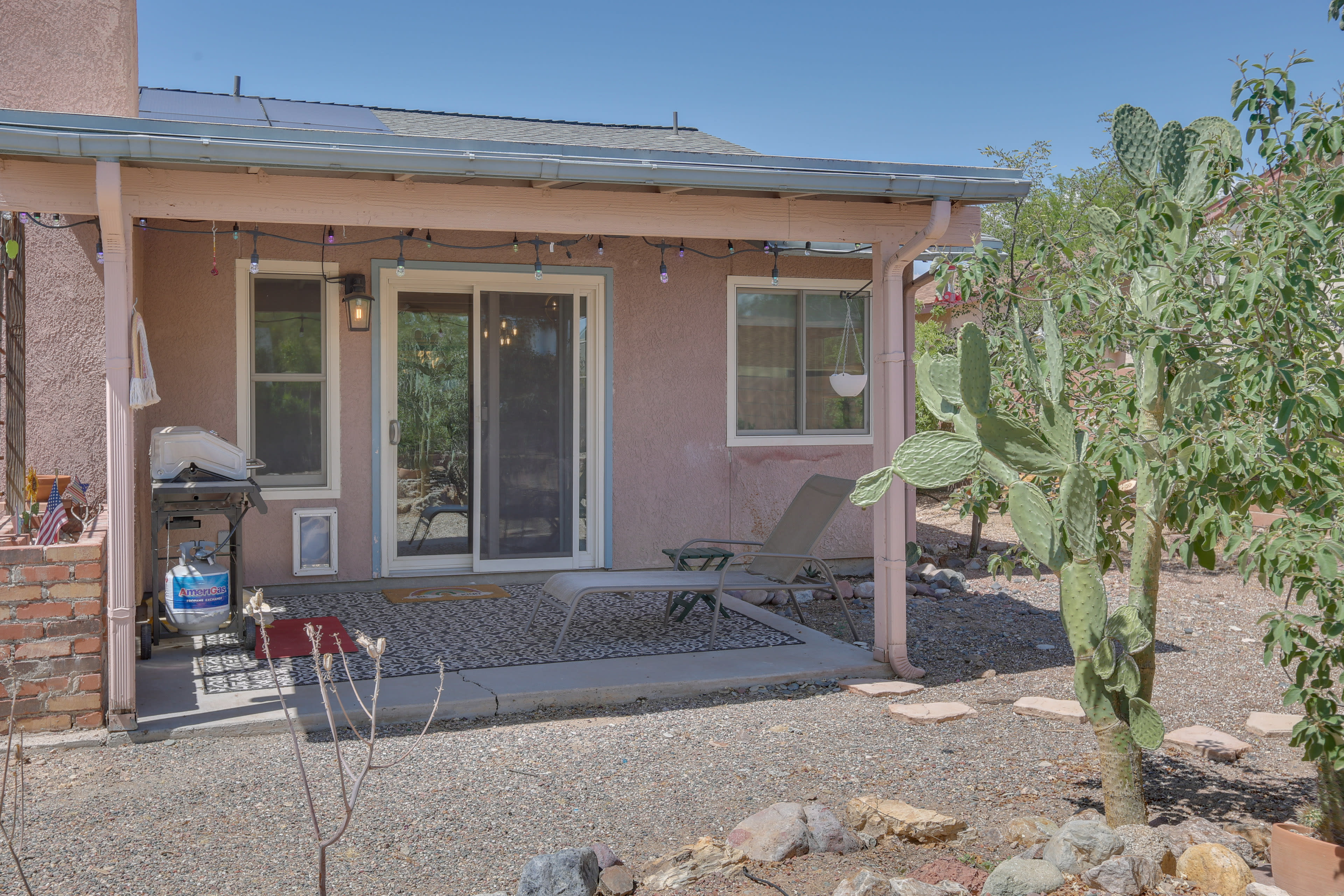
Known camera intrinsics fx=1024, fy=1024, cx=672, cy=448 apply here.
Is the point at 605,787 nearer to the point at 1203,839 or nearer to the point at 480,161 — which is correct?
the point at 1203,839

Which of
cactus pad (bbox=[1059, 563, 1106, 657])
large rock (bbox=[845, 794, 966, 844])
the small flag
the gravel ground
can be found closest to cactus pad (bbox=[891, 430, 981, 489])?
cactus pad (bbox=[1059, 563, 1106, 657])

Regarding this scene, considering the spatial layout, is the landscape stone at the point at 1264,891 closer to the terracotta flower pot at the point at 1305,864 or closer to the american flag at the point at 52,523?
the terracotta flower pot at the point at 1305,864

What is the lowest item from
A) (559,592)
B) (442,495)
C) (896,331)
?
(559,592)

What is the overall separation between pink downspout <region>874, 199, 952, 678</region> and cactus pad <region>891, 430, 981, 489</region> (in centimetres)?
184

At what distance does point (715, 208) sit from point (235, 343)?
392 cm

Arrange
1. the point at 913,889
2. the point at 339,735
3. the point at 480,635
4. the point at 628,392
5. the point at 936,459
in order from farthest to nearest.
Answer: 1. the point at 628,392
2. the point at 480,635
3. the point at 339,735
4. the point at 936,459
5. the point at 913,889

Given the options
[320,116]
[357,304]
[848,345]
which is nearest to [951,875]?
[357,304]

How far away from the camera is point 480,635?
629 cm

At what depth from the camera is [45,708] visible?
441 centimetres

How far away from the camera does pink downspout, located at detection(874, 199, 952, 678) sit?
5523 millimetres

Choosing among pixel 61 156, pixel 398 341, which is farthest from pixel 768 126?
pixel 61 156

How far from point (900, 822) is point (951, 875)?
1.40 ft

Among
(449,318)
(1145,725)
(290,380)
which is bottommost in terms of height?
(1145,725)

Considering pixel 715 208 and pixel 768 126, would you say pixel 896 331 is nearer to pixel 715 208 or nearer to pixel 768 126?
pixel 715 208
